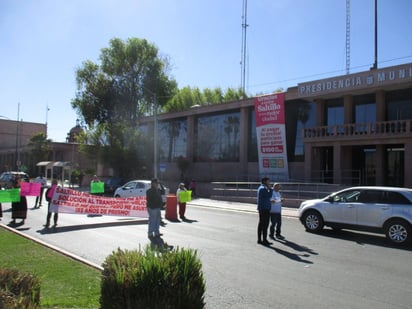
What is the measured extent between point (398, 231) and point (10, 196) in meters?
13.0

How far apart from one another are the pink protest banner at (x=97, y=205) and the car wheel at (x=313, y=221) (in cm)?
610

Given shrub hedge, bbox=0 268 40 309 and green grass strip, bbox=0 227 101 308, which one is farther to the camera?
green grass strip, bbox=0 227 101 308

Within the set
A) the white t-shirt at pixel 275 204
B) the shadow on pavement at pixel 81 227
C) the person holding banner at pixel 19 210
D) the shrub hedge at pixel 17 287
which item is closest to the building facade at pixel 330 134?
the white t-shirt at pixel 275 204

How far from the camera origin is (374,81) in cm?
2653

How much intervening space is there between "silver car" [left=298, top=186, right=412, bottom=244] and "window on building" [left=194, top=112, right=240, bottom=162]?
24183mm

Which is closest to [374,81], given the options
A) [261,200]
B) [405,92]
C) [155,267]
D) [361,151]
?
[405,92]

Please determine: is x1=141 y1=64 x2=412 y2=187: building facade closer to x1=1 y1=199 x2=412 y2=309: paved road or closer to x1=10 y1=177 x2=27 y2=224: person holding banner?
x1=1 y1=199 x2=412 y2=309: paved road

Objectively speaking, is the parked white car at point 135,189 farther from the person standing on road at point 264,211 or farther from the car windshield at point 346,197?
the person standing on road at point 264,211

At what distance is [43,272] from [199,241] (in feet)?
17.0

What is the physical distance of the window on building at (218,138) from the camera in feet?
127

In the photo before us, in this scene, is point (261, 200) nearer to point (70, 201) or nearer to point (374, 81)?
point (70, 201)

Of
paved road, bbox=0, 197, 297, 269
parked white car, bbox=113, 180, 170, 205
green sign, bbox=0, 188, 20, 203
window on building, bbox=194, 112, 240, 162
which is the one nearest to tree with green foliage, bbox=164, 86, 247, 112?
window on building, bbox=194, 112, 240, 162

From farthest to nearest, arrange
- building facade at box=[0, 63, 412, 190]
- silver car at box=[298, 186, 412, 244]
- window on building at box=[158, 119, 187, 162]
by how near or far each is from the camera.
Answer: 1. window on building at box=[158, 119, 187, 162]
2. building facade at box=[0, 63, 412, 190]
3. silver car at box=[298, 186, 412, 244]

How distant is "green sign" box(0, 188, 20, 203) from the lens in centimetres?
1526
